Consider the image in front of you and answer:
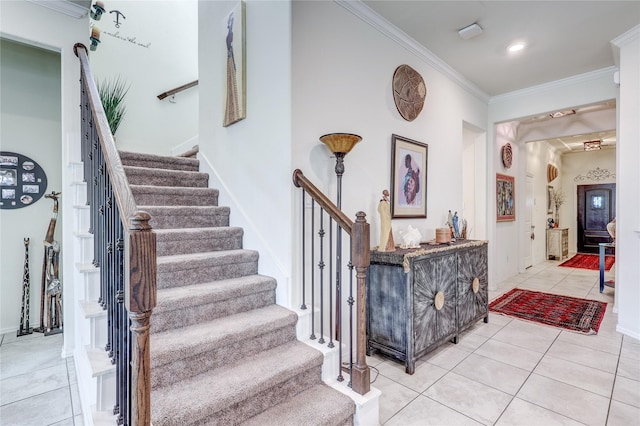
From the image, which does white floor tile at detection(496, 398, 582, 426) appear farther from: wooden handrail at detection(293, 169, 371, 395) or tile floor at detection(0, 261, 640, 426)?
wooden handrail at detection(293, 169, 371, 395)

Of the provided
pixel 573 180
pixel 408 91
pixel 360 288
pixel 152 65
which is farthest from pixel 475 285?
pixel 573 180

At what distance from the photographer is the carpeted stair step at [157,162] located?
3.08 m

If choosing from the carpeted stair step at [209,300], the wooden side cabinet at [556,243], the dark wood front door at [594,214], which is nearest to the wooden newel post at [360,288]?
the carpeted stair step at [209,300]

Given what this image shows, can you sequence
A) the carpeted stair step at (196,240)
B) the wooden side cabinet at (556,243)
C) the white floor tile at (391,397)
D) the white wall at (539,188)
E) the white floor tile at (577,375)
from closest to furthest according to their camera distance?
the white floor tile at (391,397) → the white floor tile at (577,375) → the carpeted stair step at (196,240) → the white wall at (539,188) → the wooden side cabinet at (556,243)

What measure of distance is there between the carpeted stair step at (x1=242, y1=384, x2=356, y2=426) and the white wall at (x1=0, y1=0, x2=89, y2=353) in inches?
85.5

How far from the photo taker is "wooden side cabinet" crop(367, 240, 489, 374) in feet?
8.08

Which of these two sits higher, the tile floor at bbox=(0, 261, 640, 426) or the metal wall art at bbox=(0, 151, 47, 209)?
the metal wall art at bbox=(0, 151, 47, 209)

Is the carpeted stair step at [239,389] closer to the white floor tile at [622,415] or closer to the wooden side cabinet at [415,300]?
the wooden side cabinet at [415,300]

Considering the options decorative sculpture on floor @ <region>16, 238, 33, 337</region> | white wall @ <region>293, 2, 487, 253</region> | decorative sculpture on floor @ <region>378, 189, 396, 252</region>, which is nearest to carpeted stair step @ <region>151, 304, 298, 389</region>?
decorative sculpture on floor @ <region>378, 189, 396, 252</region>

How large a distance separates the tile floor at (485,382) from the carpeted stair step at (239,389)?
2.01 ft

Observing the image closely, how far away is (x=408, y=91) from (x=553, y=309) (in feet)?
10.5

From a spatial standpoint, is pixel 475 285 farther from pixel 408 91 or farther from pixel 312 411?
pixel 312 411

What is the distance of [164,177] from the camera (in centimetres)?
304

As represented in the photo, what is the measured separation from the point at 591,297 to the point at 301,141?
Result: 4.79 m
